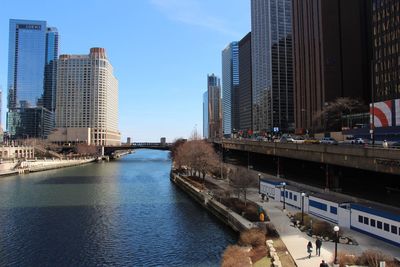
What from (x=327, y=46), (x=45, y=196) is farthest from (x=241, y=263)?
(x=327, y=46)

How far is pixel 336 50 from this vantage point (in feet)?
520

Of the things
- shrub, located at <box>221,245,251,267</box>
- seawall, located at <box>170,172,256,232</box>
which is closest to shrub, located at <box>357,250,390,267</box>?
shrub, located at <box>221,245,251,267</box>

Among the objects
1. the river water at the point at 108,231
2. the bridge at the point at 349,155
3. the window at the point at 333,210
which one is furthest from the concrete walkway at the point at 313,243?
the bridge at the point at 349,155

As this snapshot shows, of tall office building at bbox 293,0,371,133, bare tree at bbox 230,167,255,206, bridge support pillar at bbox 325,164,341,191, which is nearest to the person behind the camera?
bridge support pillar at bbox 325,164,341,191

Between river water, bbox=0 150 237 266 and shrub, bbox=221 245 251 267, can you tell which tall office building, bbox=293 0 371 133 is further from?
shrub, bbox=221 245 251 267

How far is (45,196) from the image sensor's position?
74.6 meters

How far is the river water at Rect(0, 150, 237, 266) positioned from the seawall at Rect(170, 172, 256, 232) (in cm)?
98

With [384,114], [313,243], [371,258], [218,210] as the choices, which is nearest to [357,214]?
[313,243]

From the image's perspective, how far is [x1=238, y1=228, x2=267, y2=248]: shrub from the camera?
34653 mm

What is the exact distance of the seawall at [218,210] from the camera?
43.5m

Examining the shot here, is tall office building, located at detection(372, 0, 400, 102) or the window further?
tall office building, located at detection(372, 0, 400, 102)

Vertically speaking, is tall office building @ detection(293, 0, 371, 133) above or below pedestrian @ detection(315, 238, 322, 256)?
above

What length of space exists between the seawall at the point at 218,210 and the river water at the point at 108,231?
0.98 metres

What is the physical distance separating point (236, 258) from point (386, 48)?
115741 mm
